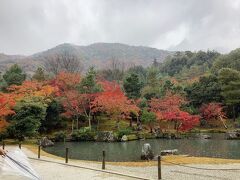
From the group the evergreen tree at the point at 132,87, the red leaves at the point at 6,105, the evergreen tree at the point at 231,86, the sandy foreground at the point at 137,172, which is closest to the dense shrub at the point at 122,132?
the evergreen tree at the point at 132,87

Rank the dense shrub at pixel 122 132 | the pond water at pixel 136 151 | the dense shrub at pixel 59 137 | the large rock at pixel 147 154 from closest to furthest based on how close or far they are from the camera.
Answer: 1. the large rock at pixel 147 154
2. the pond water at pixel 136 151
3. the dense shrub at pixel 122 132
4. the dense shrub at pixel 59 137

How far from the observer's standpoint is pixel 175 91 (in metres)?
50.8

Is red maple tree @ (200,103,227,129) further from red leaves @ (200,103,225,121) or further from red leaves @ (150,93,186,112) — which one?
red leaves @ (150,93,186,112)

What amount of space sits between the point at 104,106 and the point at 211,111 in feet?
55.7

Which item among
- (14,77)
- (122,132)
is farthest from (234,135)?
(14,77)

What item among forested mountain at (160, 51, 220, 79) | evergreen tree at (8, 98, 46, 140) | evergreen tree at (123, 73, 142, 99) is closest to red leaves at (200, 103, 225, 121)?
evergreen tree at (123, 73, 142, 99)

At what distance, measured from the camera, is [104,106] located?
1597 inches

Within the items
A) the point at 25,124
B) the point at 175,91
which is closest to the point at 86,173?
the point at 25,124

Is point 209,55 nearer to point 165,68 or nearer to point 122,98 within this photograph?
point 165,68

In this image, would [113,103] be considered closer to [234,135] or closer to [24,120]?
[24,120]

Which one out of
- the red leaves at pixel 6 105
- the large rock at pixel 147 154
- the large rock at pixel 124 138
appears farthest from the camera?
the large rock at pixel 124 138

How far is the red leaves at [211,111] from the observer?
155ft

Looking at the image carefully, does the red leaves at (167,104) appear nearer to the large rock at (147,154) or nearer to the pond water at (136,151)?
the pond water at (136,151)

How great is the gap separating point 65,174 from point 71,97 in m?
28.1
